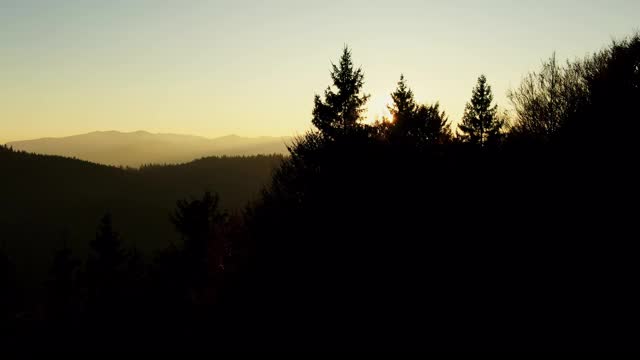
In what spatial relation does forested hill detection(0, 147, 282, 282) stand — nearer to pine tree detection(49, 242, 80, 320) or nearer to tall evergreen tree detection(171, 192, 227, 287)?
pine tree detection(49, 242, 80, 320)

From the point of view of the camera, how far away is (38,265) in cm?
11212

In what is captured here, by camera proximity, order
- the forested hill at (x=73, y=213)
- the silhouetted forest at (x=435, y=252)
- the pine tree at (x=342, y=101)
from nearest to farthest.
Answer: the silhouetted forest at (x=435, y=252)
the pine tree at (x=342, y=101)
the forested hill at (x=73, y=213)

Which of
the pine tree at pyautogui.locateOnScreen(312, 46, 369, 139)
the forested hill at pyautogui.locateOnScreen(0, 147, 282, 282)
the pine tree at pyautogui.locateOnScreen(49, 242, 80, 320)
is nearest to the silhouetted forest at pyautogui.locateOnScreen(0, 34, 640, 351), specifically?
the pine tree at pyautogui.locateOnScreen(312, 46, 369, 139)

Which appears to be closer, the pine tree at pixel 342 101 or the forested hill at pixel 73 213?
the pine tree at pixel 342 101

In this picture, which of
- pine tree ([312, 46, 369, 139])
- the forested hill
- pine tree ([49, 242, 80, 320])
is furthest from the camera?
the forested hill

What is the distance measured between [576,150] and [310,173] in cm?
909

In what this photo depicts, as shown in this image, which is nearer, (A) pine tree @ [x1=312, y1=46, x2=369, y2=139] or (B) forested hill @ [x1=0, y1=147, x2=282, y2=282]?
(A) pine tree @ [x1=312, y1=46, x2=369, y2=139]

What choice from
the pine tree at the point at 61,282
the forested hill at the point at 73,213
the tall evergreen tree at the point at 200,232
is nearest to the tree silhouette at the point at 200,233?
the tall evergreen tree at the point at 200,232

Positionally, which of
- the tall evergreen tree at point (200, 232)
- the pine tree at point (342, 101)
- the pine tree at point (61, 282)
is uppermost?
the pine tree at point (342, 101)

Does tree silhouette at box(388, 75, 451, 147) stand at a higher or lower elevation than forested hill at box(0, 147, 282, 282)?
higher

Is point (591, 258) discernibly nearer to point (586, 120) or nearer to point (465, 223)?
point (465, 223)

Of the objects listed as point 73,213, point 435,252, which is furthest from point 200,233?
point 73,213

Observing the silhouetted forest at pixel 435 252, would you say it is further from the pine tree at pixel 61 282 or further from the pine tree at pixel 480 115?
the pine tree at pixel 61 282

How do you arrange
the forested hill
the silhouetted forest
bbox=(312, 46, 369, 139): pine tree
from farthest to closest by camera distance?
1. the forested hill
2. bbox=(312, 46, 369, 139): pine tree
3. the silhouetted forest
